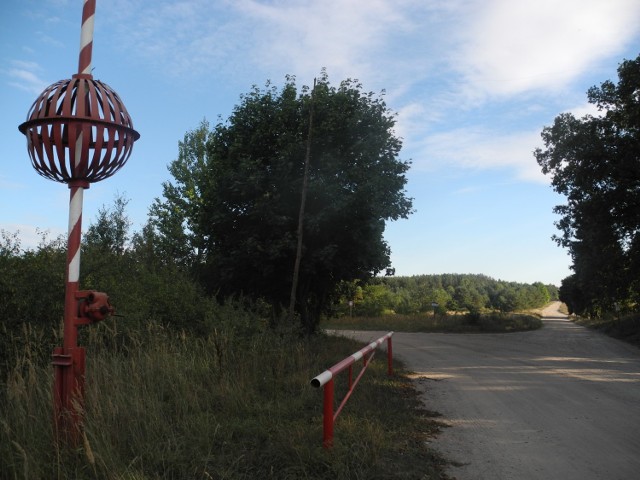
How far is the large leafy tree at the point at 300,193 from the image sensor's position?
15281 millimetres

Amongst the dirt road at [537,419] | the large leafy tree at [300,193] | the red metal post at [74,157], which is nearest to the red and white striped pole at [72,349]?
the red metal post at [74,157]

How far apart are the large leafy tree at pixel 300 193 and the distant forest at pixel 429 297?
411 centimetres

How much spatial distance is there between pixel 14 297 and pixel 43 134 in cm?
423

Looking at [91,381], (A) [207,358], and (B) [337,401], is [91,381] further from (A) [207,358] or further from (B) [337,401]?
(B) [337,401]

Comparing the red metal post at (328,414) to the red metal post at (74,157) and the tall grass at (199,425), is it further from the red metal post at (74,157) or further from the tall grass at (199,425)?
the red metal post at (74,157)

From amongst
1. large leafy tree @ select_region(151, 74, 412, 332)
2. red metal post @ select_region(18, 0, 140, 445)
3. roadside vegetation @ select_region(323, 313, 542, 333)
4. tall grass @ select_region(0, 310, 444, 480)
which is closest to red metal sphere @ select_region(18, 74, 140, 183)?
red metal post @ select_region(18, 0, 140, 445)

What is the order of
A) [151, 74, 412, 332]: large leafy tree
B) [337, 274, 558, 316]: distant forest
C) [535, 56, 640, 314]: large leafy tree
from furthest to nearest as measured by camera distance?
[337, 274, 558, 316]: distant forest
[535, 56, 640, 314]: large leafy tree
[151, 74, 412, 332]: large leafy tree

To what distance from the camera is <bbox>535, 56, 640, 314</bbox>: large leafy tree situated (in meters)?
19.1

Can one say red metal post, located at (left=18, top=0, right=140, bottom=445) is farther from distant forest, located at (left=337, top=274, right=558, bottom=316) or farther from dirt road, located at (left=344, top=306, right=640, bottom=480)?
distant forest, located at (left=337, top=274, right=558, bottom=316)

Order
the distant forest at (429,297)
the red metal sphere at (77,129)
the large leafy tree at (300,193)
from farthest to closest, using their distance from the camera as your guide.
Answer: the distant forest at (429,297) < the large leafy tree at (300,193) < the red metal sphere at (77,129)

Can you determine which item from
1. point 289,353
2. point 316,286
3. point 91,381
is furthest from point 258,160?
point 91,381

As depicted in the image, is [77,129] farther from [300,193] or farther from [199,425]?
[300,193]

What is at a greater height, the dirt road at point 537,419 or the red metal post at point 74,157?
the red metal post at point 74,157

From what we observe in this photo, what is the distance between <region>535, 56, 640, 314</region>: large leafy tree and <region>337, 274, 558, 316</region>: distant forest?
9334 mm
